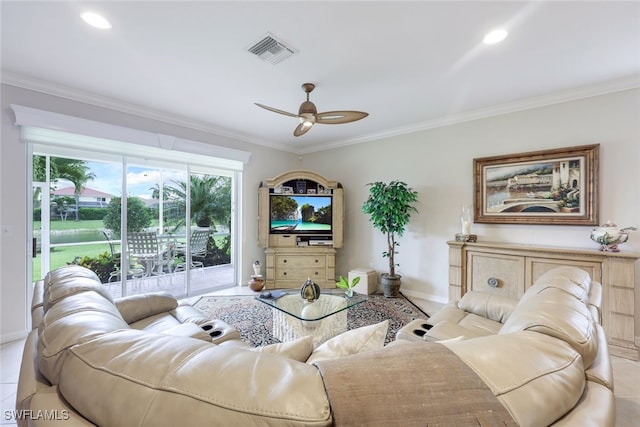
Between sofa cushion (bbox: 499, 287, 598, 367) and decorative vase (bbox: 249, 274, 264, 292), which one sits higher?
sofa cushion (bbox: 499, 287, 598, 367)

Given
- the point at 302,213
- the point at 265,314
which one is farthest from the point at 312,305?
the point at 302,213

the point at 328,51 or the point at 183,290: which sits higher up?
the point at 328,51

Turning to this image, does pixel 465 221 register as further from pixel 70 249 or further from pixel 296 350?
pixel 70 249

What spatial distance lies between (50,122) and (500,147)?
507 centimetres

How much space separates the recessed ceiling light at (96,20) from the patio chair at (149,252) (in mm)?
2513

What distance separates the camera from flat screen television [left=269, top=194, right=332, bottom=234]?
470 cm

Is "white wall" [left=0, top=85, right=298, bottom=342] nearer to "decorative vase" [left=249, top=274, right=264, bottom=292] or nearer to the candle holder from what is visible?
"decorative vase" [left=249, top=274, right=264, bottom=292]

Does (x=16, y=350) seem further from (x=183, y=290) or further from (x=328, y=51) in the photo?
(x=328, y=51)

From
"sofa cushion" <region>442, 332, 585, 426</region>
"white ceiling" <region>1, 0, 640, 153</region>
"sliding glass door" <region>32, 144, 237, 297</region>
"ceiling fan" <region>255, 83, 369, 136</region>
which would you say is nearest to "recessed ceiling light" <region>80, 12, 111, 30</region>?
"white ceiling" <region>1, 0, 640, 153</region>

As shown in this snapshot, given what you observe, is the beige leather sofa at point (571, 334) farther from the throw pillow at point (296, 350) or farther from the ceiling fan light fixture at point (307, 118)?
the ceiling fan light fixture at point (307, 118)

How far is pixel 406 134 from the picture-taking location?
418 cm

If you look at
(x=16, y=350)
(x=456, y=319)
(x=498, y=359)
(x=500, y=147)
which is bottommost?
(x=16, y=350)

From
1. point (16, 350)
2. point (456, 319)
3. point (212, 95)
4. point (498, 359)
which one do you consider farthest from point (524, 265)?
point (16, 350)

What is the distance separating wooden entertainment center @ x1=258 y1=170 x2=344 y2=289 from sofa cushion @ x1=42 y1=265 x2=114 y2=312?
309 centimetres
